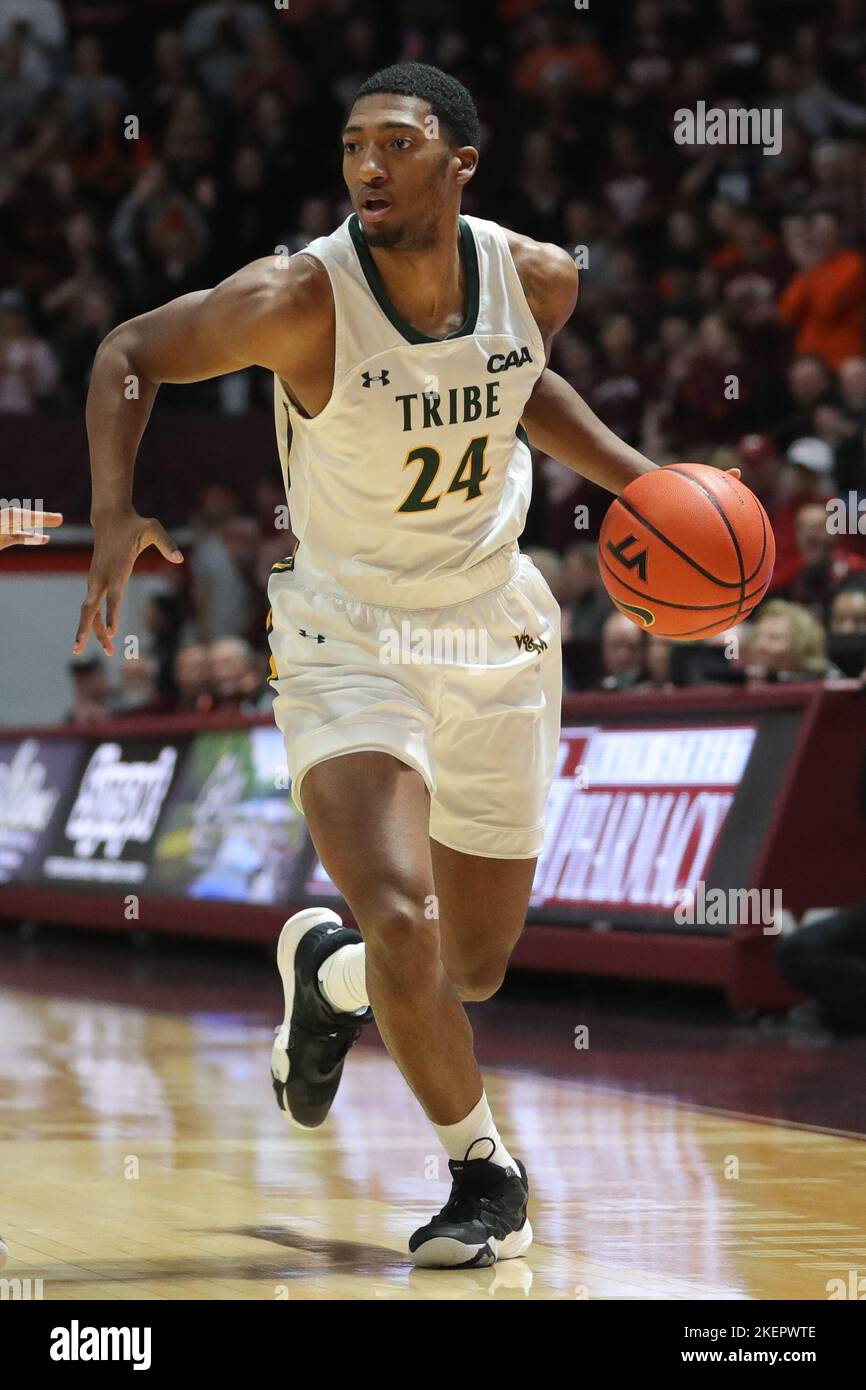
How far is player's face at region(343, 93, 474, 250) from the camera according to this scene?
457cm

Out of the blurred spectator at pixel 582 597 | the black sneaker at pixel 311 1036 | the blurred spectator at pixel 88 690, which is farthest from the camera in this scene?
the blurred spectator at pixel 88 690

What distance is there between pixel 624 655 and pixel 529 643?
6.32 m

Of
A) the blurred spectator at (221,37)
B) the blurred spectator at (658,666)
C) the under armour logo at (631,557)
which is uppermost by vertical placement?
the blurred spectator at (221,37)

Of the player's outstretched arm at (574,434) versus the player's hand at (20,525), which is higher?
the player's outstretched arm at (574,434)

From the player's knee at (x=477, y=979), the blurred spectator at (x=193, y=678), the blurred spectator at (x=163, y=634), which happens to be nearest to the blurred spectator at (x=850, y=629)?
the player's knee at (x=477, y=979)

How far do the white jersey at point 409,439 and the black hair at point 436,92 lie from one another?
10.2 inches

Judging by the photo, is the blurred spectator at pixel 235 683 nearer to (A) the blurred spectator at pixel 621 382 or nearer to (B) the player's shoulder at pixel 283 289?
(A) the blurred spectator at pixel 621 382

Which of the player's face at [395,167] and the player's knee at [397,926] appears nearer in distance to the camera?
the player's knee at [397,926]

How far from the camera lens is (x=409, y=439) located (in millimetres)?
4668

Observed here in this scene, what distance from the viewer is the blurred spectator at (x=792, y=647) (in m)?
9.89

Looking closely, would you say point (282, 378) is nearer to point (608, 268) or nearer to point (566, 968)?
point (566, 968)

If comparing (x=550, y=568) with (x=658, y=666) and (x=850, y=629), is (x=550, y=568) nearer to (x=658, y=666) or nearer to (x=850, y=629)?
(x=658, y=666)

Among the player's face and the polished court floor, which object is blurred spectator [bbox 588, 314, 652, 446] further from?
the player's face
